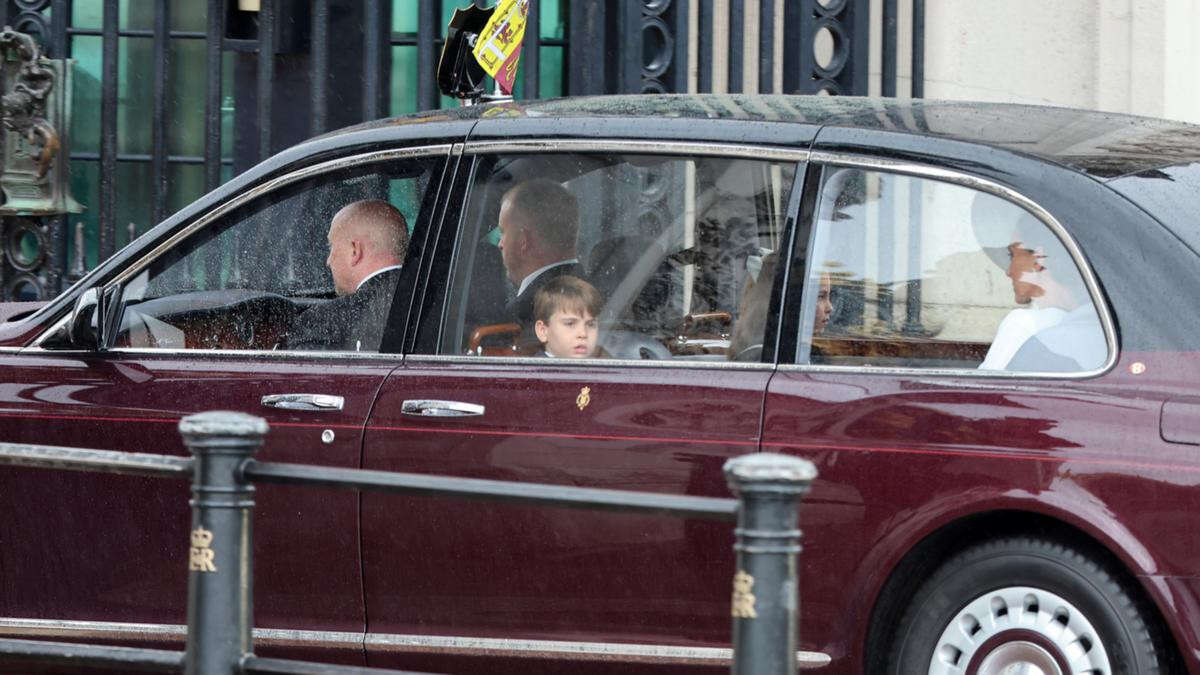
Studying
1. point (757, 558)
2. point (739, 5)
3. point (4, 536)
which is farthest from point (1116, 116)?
point (739, 5)

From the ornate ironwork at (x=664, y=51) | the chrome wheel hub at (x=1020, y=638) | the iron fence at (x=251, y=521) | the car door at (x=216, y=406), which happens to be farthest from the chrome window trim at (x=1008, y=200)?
the ornate ironwork at (x=664, y=51)

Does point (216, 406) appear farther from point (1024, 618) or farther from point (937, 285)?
point (1024, 618)

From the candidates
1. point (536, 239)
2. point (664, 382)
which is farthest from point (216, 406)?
point (664, 382)

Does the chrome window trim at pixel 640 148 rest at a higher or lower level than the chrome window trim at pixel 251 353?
higher

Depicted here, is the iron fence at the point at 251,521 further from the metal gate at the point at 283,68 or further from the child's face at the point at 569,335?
the metal gate at the point at 283,68

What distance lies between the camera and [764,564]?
3100 mm

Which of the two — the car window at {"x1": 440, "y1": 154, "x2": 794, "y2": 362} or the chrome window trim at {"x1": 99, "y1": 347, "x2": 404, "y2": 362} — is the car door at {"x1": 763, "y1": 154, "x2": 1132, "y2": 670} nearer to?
the car window at {"x1": 440, "y1": 154, "x2": 794, "y2": 362}

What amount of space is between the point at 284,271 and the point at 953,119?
181cm

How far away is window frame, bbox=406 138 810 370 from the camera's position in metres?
4.59

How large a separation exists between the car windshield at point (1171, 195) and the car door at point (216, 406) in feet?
5.73

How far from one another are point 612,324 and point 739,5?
6.76 meters

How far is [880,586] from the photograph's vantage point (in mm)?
4387

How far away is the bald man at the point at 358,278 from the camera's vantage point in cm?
506

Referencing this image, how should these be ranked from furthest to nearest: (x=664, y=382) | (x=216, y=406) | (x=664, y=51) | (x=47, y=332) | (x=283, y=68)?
1. (x=283, y=68)
2. (x=664, y=51)
3. (x=47, y=332)
4. (x=216, y=406)
5. (x=664, y=382)
